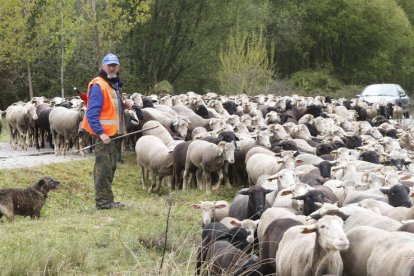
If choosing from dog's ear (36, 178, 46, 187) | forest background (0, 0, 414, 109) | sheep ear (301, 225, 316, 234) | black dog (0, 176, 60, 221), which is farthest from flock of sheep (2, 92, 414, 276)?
forest background (0, 0, 414, 109)

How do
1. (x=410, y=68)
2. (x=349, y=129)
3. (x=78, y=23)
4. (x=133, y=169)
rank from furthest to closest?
1. (x=410, y=68)
2. (x=78, y=23)
3. (x=349, y=129)
4. (x=133, y=169)

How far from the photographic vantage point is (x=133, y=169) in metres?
19.1

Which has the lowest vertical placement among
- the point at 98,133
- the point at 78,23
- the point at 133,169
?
the point at 133,169

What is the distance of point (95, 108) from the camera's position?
37.8 ft

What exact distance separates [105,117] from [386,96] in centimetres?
2601

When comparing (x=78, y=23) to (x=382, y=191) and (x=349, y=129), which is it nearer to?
(x=349, y=129)

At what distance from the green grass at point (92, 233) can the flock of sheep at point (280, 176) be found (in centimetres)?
54

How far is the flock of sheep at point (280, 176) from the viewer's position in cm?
749

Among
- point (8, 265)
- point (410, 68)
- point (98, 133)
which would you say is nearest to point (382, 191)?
point (98, 133)

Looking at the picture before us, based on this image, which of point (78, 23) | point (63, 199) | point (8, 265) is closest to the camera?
point (8, 265)

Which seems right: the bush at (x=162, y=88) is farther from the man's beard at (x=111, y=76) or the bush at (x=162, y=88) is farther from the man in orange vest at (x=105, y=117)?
the man's beard at (x=111, y=76)

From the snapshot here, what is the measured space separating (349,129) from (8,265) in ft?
54.7

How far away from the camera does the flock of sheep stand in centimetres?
749

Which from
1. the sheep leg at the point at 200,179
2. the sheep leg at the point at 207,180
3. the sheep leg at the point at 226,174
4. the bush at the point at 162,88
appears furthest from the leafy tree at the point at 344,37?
the sheep leg at the point at 207,180
